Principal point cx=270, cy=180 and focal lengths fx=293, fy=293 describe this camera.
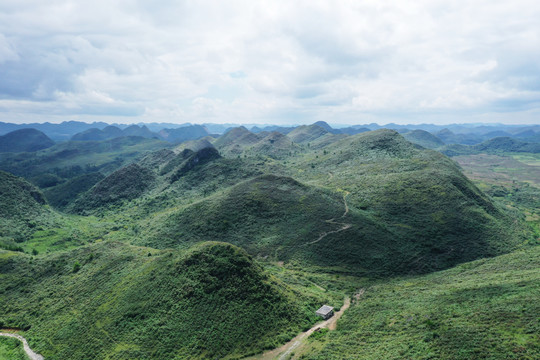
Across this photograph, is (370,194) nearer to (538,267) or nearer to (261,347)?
(538,267)

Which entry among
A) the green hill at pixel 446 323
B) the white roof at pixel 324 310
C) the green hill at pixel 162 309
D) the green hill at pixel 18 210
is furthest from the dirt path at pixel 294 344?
the green hill at pixel 18 210

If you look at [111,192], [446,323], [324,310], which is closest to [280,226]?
[324,310]

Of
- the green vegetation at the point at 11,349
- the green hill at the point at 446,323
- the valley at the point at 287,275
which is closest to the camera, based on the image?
the green hill at the point at 446,323

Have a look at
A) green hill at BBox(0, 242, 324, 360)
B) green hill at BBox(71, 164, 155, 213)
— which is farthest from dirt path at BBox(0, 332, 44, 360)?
green hill at BBox(71, 164, 155, 213)

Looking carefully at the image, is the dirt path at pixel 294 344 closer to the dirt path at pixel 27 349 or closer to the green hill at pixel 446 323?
the green hill at pixel 446 323

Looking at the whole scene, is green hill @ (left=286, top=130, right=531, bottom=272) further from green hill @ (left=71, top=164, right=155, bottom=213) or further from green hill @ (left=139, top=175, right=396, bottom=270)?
green hill @ (left=71, top=164, right=155, bottom=213)

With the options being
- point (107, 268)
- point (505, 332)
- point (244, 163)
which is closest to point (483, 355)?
point (505, 332)

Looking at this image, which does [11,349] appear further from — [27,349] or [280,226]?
[280,226]
